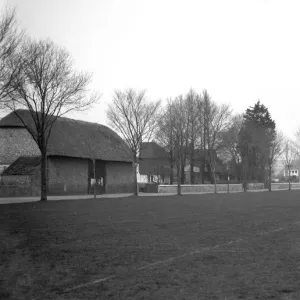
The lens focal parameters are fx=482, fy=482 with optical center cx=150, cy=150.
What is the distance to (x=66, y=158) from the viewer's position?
2005 inches

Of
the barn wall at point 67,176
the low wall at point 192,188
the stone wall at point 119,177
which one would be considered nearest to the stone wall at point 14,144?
the barn wall at point 67,176

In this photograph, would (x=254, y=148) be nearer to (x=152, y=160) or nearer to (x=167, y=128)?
(x=167, y=128)

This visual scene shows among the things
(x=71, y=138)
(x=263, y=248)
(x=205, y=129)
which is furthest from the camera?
(x=205, y=129)

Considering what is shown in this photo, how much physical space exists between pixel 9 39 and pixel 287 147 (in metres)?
55.0

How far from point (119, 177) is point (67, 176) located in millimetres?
9777

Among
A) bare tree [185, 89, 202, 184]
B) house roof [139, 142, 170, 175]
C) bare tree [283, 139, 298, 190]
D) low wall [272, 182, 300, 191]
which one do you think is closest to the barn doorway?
bare tree [185, 89, 202, 184]

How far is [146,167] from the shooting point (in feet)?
286

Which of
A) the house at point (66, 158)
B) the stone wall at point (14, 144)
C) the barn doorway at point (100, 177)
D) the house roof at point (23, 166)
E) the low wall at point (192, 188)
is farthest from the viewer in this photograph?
the low wall at point (192, 188)

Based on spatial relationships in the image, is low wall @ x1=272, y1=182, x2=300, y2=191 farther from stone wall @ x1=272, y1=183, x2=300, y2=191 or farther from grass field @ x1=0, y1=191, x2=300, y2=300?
grass field @ x1=0, y1=191, x2=300, y2=300

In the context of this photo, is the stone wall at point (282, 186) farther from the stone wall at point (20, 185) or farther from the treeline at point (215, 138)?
the stone wall at point (20, 185)

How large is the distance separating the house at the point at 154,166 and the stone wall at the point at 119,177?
13776 mm

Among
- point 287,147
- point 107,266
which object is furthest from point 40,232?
point 287,147

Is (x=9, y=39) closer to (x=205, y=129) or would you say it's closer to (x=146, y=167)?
(x=205, y=129)

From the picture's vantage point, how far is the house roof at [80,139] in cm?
5031
